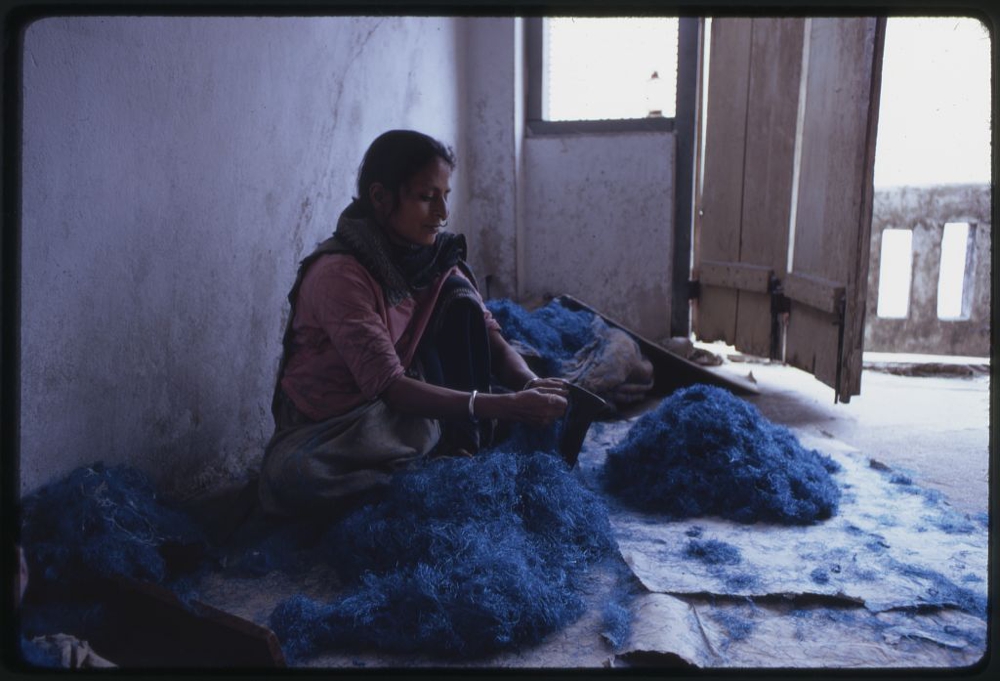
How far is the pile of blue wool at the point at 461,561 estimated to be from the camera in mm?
1762

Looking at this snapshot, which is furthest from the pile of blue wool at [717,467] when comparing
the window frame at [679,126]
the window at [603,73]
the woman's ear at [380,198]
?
the window at [603,73]

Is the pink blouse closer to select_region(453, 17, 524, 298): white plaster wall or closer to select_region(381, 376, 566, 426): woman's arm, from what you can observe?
select_region(381, 376, 566, 426): woman's arm

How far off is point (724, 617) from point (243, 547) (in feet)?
4.37

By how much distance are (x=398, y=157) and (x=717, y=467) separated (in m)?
1.48

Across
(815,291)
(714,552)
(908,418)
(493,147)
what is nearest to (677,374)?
(815,291)

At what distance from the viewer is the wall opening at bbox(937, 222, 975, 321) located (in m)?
6.02

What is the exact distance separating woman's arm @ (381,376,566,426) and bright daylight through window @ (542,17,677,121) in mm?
3708

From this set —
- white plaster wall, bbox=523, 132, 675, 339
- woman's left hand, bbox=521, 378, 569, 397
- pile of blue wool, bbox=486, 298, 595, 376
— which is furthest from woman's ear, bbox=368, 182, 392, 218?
white plaster wall, bbox=523, 132, 675, 339

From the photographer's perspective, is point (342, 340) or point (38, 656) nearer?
point (38, 656)

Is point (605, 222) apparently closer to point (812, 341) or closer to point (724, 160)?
point (724, 160)

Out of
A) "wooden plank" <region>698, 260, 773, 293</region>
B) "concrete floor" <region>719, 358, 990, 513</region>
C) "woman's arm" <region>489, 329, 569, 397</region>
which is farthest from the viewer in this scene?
"wooden plank" <region>698, 260, 773, 293</region>

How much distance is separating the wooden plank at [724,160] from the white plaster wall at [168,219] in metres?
2.51

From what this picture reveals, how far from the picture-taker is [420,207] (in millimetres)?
2373

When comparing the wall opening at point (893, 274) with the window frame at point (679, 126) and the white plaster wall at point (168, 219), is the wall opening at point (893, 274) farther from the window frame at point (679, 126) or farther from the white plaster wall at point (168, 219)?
the white plaster wall at point (168, 219)
